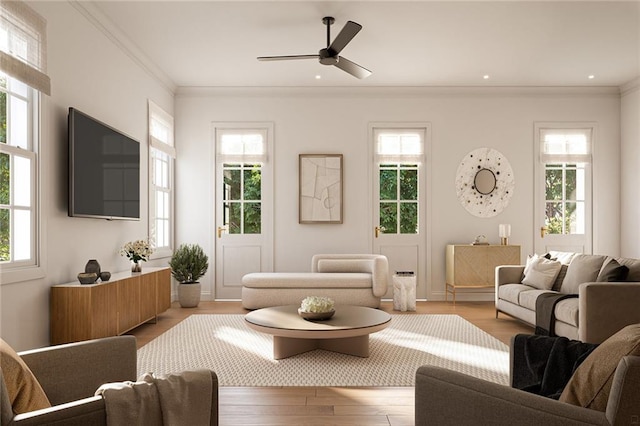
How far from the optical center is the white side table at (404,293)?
6.25 metres

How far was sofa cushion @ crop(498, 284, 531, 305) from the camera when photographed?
16.6 feet

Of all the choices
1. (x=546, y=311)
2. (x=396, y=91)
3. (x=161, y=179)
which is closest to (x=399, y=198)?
(x=396, y=91)

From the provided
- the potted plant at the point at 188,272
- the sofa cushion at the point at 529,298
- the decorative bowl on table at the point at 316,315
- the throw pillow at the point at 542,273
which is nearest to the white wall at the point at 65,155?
the potted plant at the point at 188,272

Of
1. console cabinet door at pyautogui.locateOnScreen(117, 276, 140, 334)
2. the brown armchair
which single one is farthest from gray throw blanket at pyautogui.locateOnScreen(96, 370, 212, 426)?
console cabinet door at pyautogui.locateOnScreen(117, 276, 140, 334)

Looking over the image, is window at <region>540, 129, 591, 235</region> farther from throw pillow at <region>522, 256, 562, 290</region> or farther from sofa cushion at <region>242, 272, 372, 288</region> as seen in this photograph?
sofa cushion at <region>242, 272, 372, 288</region>

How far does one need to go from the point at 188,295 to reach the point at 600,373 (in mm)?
5594

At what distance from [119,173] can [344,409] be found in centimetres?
336

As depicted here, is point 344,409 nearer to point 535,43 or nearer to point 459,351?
point 459,351

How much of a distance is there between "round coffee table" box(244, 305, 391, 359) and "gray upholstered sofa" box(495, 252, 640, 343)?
148 centimetres

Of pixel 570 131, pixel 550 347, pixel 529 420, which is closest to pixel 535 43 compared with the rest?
pixel 570 131

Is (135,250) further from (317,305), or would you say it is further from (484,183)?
(484,183)

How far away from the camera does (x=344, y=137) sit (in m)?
7.18

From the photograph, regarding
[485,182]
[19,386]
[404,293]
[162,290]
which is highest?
[485,182]

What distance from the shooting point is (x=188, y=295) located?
6500 mm
